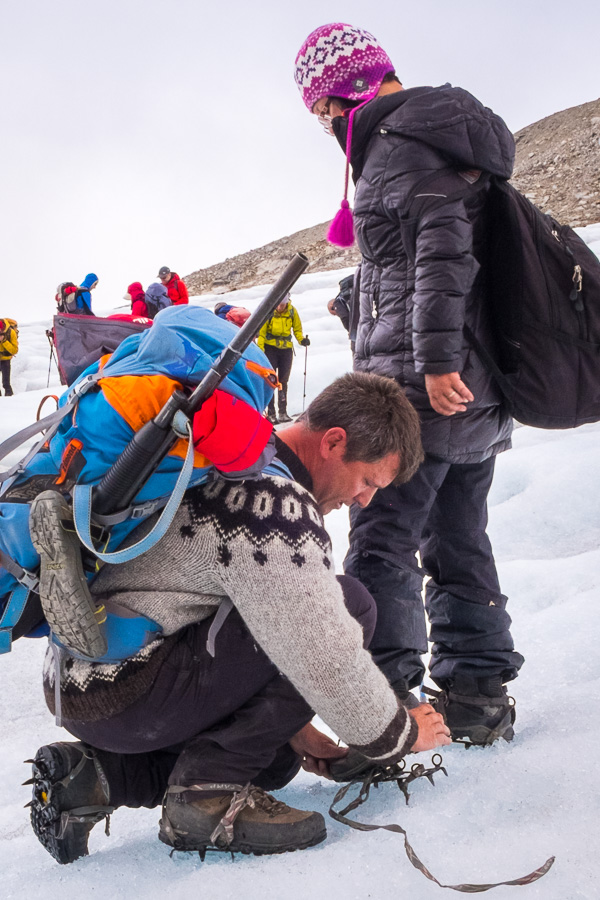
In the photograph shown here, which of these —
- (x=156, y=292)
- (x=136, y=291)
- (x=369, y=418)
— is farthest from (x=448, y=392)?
(x=136, y=291)

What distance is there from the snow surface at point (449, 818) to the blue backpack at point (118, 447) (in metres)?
0.43

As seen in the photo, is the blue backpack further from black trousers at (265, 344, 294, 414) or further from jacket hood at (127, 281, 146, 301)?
jacket hood at (127, 281, 146, 301)

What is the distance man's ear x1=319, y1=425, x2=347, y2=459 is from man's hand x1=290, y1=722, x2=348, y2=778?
638 mm

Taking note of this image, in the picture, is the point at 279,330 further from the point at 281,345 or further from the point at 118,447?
the point at 118,447

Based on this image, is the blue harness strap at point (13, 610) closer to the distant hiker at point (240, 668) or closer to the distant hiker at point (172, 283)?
the distant hiker at point (240, 668)

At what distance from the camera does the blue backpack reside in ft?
3.98

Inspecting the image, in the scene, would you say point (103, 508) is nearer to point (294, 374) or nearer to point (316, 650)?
point (316, 650)

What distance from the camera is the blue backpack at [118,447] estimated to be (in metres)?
1.21

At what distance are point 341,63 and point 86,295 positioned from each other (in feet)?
25.0

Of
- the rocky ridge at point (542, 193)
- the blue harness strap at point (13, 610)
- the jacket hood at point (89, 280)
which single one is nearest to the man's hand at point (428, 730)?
the blue harness strap at point (13, 610)

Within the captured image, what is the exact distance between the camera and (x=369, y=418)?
1.57 meters

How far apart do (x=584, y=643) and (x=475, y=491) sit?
2.05 feet

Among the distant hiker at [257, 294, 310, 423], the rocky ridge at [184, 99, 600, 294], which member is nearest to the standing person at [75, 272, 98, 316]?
the distant hiker at [257, 294, 310, 423]

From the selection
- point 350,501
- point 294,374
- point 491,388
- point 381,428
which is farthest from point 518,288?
point 294,374
